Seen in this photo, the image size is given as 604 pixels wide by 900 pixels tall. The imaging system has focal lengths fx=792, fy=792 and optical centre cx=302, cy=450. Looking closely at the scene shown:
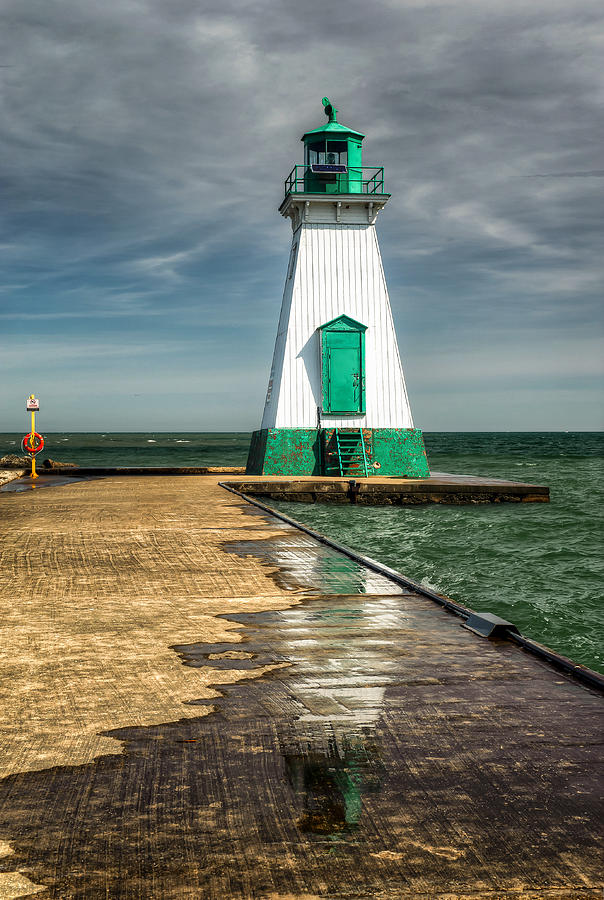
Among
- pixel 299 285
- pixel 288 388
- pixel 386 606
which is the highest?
pixel 299 285

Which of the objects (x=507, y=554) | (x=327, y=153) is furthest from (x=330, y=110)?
(x=507, y=554)

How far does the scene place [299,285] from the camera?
19.0 meters

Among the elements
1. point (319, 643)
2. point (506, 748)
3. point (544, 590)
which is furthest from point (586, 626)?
point (506, 748)

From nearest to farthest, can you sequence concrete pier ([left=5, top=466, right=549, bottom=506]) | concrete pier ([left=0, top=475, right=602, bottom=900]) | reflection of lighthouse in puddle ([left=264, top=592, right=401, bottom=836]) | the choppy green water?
concrete pier ([left=0, top=475, right=602, bottom=900]), reflection of lighthouse in puddle ([left=264, top=592, right=401, bottom=836]), the choppy green water, concrete pier ([left=5, top=466, right=549, bottom=506])

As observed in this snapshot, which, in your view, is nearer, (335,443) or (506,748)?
(506,748)

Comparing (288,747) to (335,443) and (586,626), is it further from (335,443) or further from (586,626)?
(335,443)

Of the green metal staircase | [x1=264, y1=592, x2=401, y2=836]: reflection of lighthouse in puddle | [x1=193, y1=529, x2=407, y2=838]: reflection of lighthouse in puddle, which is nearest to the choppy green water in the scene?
the green metal staircase

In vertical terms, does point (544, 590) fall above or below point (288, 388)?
below

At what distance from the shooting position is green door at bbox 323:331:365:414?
61.5ft

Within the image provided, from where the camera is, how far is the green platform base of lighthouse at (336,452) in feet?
62.4

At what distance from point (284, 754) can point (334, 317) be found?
16.8m

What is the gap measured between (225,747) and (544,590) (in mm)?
7214

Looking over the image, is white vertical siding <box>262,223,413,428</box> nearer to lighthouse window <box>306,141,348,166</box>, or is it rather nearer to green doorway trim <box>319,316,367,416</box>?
green doorway trim <box>319,316,367,416</box>

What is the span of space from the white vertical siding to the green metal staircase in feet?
0.83
